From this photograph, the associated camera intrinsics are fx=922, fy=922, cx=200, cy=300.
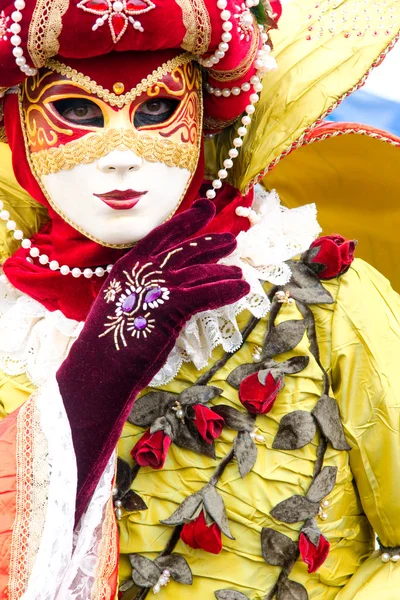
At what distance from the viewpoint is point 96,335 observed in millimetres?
1252

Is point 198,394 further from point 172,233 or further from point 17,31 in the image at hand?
point 17,31

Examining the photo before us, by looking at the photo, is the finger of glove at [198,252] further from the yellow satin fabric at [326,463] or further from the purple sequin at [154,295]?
the yellow satin fabric at [326,463]

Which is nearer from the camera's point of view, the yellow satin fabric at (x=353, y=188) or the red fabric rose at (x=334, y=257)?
the red fabric rose at (x=334, y=257)

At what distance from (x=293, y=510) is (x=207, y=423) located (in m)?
0.19

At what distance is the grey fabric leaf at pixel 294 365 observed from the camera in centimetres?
147

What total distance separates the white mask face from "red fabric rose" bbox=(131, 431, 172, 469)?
11.8 inches

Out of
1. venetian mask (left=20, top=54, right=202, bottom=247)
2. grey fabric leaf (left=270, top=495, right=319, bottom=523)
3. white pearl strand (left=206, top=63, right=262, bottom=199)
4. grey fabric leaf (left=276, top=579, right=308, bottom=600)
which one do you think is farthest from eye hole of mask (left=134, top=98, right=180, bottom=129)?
grey fabric leaf (left=276, top=579, right=308, bottom=600)

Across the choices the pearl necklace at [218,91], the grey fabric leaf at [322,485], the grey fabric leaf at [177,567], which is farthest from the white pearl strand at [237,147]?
the grey fabric leaf at [177,567]

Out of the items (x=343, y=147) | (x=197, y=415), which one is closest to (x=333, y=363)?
(x=197, y=415)

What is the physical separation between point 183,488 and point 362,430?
0.99 ft

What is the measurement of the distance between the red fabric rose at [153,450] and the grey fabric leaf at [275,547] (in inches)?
7.7

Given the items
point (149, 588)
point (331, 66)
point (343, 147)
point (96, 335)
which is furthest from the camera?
point (343, 147)

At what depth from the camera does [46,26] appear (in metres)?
1.27

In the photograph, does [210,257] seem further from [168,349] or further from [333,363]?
[333,363]
